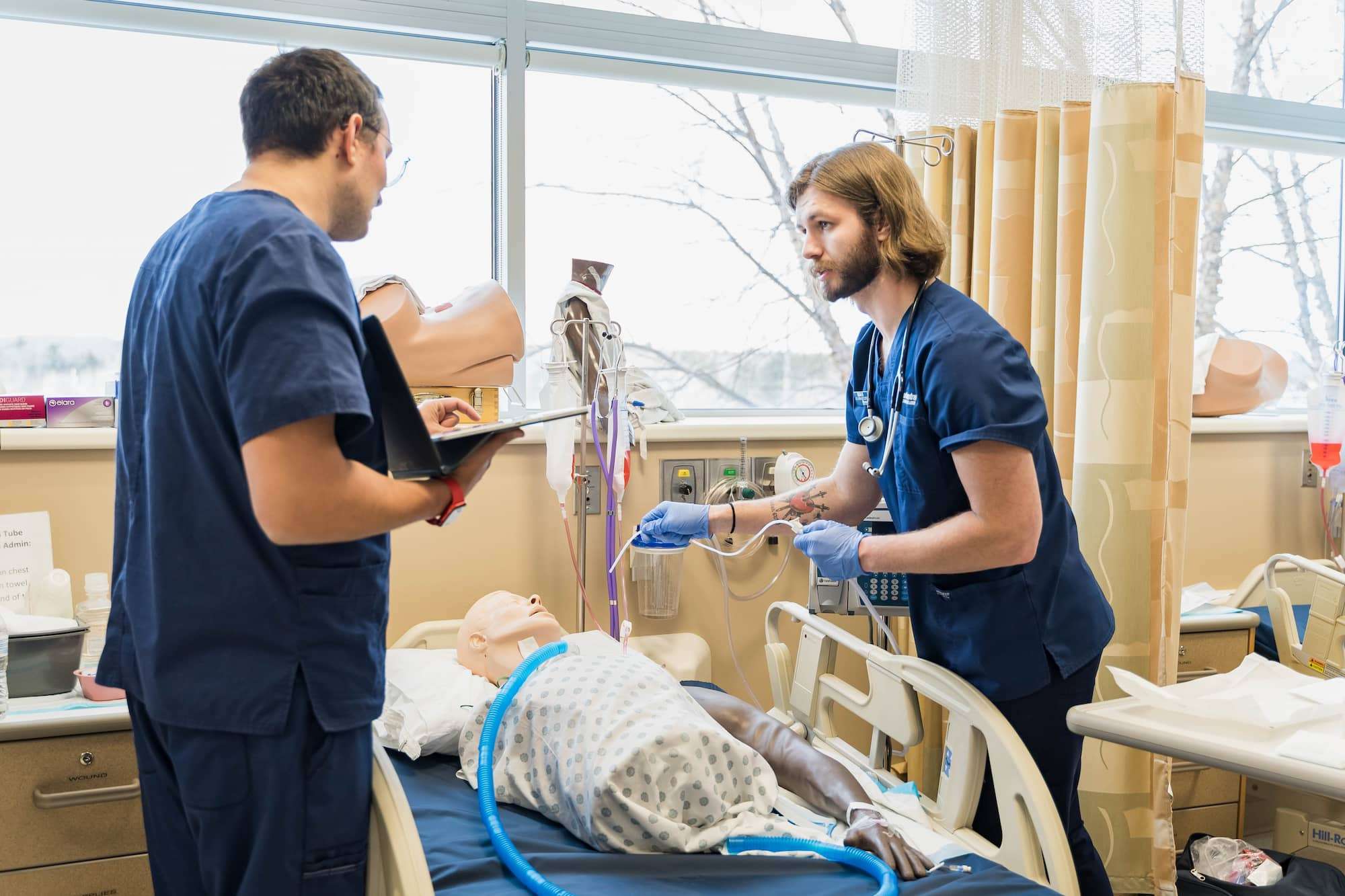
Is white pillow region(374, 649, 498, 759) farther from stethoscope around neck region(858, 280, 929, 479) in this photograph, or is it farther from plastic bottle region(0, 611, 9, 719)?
stethoscope around neck region(858, 280, 929, 479)

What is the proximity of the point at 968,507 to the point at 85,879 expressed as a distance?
1.69 metres

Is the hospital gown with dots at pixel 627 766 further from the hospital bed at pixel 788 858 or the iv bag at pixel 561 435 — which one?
the iv bag at pixel 561 435

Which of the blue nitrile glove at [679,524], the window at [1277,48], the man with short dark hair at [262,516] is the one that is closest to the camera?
the man with short dark hair at [262,516]

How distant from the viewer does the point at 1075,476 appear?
6.88 ft

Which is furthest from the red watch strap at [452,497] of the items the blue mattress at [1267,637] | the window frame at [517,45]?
the blue mattress at [1267,637]

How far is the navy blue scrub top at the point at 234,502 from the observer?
3.40ft

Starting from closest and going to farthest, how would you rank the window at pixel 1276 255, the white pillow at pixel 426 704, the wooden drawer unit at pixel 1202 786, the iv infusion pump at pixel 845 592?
the white pillow at pixel 426 704
the iv infusion pump at pixel 845 592
the wooden drawer unit at pixel 1202 786
the window at pixel 1276 255

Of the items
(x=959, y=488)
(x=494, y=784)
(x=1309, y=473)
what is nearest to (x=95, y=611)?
(x=494, y=784)

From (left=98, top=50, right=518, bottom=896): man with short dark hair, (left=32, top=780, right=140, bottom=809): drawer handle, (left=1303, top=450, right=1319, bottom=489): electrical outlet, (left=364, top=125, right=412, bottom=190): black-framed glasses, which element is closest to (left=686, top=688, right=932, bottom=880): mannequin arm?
(left=98, top=50, right=518, bottom=896): man with short dark hair

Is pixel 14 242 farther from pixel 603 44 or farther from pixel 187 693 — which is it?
pixel 187 693

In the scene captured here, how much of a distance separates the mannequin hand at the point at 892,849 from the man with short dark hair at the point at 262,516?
740 mm

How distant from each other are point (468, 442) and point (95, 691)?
1168 millimetres

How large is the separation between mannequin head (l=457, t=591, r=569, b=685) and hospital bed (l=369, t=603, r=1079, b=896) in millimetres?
215

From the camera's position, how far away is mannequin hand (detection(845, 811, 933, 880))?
1.46m
